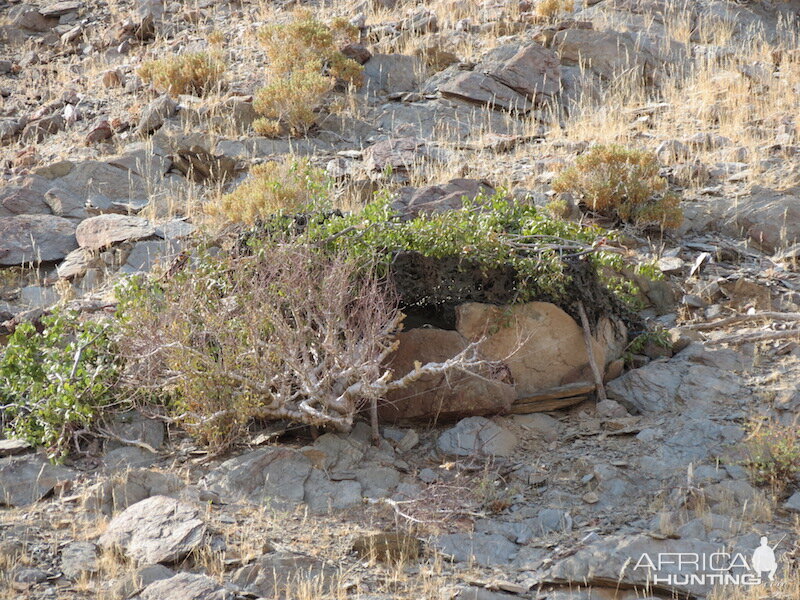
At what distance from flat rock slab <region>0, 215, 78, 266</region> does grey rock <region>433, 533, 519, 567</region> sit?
15.9ft

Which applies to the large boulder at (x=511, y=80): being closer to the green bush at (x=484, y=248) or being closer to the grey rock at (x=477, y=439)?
the green bush at (x=484, y=248)

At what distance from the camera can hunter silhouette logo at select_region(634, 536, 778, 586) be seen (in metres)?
4.14

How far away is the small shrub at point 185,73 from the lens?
11.1 metres

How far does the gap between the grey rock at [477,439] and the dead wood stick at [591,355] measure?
0.74 m

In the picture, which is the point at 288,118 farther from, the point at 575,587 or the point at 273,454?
the point at 575,587

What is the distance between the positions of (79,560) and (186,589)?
0.72 meters

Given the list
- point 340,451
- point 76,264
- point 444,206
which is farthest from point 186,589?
point 76,264

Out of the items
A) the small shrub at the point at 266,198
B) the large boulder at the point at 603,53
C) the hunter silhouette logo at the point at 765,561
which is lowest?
the hunter silhouette logo at the point at 765,561

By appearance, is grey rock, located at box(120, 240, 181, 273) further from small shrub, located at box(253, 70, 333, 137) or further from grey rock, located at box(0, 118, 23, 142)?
grey rock, located at box(0, 118, 23, 142)

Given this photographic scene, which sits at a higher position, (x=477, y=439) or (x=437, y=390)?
(x=437, y=390)

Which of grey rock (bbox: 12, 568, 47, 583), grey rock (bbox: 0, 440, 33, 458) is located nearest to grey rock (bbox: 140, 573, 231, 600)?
grey rock (bbox: 12, 568, 47, 583)

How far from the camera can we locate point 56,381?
571 cm

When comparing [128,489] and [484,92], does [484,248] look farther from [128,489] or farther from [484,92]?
[484,92]

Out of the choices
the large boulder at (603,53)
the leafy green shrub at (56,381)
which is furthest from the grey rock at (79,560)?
the large boulder at (603,53)
